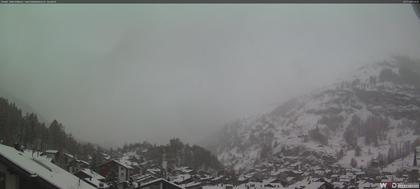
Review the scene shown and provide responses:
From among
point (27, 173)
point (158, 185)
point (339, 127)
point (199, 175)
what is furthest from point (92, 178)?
point (339, 127)

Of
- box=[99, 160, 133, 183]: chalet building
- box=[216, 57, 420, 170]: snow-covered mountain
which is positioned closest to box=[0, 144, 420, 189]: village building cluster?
box=[99, 160, 133, 183]: chalet building

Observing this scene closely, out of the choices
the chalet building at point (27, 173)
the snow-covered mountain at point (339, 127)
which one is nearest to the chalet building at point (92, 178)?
the chalet building at point (27, 173)

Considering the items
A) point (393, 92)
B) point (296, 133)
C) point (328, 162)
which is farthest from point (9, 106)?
point (393, 92)

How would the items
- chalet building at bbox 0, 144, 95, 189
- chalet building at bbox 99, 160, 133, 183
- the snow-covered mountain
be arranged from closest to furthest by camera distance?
chalet building at bbox 0, 144, 95, 189 → chalet building at bbox 99, 160, 133, 183 → the snow-covered mountain

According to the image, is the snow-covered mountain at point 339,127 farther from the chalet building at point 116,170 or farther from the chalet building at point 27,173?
the chalet building at point 27,173

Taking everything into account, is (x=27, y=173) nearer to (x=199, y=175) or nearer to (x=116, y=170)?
(x=116, y=170)

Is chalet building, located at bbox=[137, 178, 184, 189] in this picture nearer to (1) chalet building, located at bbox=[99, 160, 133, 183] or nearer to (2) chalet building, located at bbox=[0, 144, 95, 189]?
(1) chalet building, located at bbox=[99, 160, 133, 183]

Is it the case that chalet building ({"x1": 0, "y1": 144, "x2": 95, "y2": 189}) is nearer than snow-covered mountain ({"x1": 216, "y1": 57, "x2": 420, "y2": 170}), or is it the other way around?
chalet building ({"x1": 0, "y1": 144, "x2": 95, "y2": 189})
